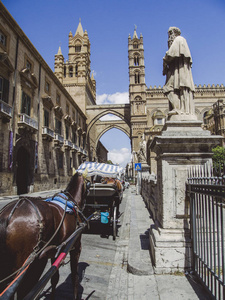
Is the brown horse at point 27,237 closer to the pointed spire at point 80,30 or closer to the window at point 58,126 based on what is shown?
the window at point 58,126

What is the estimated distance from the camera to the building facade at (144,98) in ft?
123

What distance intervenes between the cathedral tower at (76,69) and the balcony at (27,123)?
22.5 m

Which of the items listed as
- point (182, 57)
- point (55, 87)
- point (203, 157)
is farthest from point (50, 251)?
point (55, 87)

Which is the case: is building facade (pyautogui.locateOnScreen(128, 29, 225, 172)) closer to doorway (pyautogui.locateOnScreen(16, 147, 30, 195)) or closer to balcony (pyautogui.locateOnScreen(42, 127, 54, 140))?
balcony (pyautogui.locateOnScreen(42, 127, 54, 140))

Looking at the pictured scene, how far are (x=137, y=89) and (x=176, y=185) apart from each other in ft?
125

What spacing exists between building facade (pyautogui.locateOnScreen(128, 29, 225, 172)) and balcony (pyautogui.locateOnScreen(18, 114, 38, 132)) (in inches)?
888

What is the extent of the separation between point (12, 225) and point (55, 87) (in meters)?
22.8

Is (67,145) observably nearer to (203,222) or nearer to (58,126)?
(58,126)

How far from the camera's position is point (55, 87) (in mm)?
22781

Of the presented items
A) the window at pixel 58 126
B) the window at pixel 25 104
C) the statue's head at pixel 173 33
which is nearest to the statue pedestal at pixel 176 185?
the statue's head at pixel 173 33

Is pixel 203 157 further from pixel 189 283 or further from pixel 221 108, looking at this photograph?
pixel 221 108

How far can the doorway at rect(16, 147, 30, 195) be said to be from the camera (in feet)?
A: 50.8

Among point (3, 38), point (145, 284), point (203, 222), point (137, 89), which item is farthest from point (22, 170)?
point (137, 89)

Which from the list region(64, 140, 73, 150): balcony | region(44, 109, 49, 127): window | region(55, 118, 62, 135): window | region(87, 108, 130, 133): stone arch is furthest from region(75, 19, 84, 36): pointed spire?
region(44, 109, 49, 127): window
